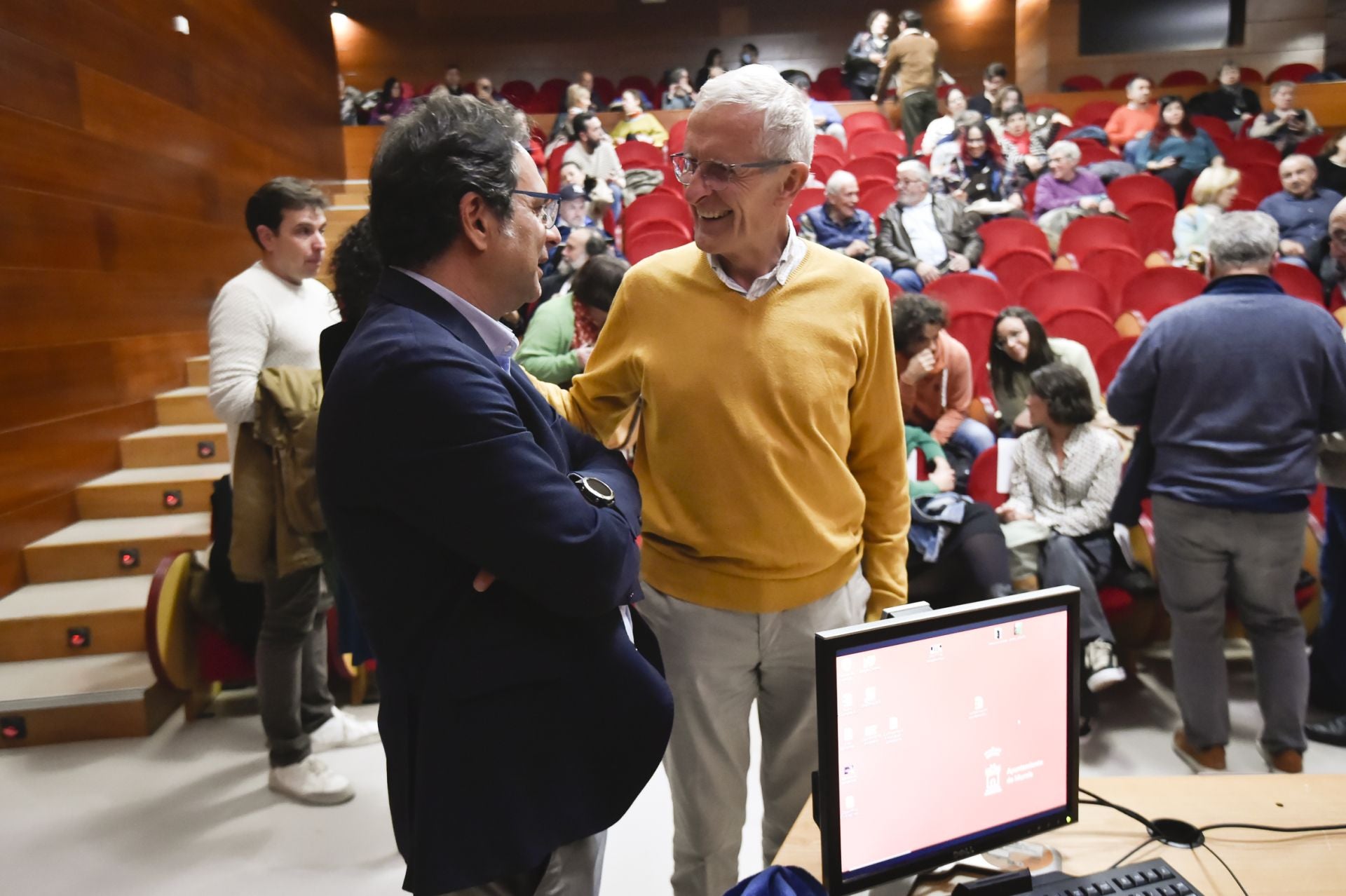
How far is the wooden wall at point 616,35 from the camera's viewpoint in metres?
10.9

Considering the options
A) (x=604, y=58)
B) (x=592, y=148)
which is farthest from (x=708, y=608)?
(x=604, y=58)

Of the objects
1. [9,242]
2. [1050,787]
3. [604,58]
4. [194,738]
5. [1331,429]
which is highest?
[604,58]

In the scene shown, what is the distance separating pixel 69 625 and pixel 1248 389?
139 inches

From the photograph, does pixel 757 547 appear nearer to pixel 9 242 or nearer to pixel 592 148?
pixel 9 242

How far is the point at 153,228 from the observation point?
14.2ft

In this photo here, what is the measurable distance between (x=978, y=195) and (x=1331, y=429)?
4200 millimetres

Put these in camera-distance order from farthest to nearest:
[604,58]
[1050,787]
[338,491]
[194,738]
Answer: [604,58] → [194,738] → [1050,787] → [338,491]

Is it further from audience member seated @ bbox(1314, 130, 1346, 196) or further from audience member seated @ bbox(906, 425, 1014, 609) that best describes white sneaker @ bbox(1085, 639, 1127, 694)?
audience member seated @ bbox(1314, 130, 1346, 196)

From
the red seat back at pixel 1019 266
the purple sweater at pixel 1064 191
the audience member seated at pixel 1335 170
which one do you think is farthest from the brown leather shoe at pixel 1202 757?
the audience member seated at pixel 1335 170

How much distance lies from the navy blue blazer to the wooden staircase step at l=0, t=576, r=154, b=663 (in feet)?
8.48

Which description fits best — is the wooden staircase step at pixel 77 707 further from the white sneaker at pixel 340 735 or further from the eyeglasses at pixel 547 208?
the eyeglasses at pixel 547 208

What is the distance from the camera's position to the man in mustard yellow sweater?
1.34 meters

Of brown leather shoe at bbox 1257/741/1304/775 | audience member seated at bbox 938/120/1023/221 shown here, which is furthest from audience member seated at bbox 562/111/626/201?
brown leather shoe at bbox 1257/741/1304/775

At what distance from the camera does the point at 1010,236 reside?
5.43 meters
